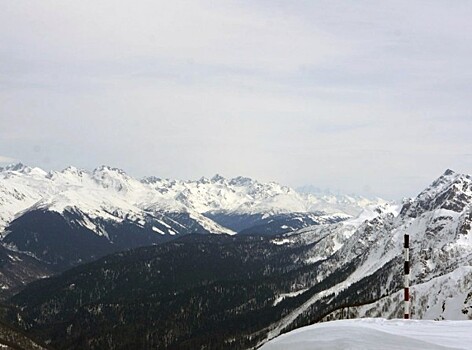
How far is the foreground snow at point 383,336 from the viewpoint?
867 inches

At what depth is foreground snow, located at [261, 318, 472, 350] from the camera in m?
22.0

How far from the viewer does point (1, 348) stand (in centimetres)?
19775

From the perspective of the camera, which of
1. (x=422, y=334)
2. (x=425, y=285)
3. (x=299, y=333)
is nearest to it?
(x=422, y=334)

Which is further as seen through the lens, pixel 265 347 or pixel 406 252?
pixel 406 252

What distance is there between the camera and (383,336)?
23203 millimetres

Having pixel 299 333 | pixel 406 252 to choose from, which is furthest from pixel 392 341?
pixel 406 252

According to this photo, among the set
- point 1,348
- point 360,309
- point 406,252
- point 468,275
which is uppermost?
point 406,252

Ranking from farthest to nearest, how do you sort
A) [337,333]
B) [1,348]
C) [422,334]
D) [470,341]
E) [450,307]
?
1. [1,348]
2. [450,307]
3. [337,333]
4. [422,334]
5. [470,341]

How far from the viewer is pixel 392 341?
74.3 feet

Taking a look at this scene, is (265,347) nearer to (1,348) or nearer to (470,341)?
(470,341)

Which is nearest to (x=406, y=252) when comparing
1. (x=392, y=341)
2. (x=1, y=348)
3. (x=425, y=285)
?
(x=392, y=341)

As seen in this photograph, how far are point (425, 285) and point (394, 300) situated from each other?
646 inches

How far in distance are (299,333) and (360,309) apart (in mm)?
165658

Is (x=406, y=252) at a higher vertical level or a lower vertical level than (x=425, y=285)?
higher
